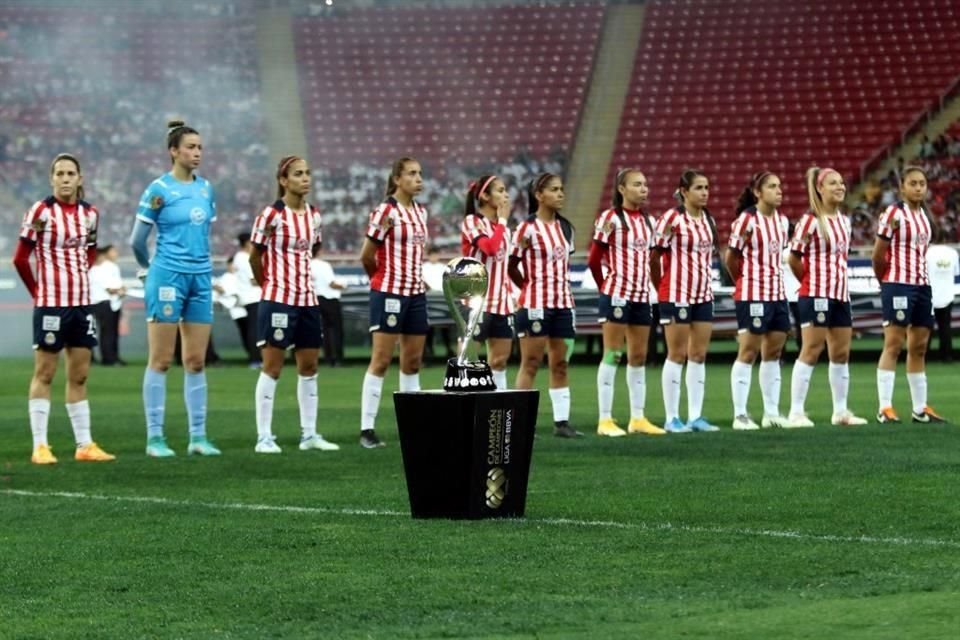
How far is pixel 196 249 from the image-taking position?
41.2ft

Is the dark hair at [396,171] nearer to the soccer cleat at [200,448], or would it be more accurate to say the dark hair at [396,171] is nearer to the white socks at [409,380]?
the white socks at [409,380]

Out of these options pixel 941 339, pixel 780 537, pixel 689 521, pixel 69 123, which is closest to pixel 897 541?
pixel 780 537

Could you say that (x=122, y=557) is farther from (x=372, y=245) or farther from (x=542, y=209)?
(x=542, y=209)

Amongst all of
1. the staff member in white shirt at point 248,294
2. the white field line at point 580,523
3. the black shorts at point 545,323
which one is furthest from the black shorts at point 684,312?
the staff member in white shirt at point 248,294

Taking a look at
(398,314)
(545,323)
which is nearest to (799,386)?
(545,323)

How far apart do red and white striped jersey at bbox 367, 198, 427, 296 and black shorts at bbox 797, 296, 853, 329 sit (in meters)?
3.33

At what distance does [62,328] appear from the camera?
12.4 m

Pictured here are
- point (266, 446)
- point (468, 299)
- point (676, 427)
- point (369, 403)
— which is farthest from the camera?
point (676, 427)

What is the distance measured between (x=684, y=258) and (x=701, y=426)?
129 cm

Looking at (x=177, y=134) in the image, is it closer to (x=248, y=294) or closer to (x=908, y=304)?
(x=908, y=304)

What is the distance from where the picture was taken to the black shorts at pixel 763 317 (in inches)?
587

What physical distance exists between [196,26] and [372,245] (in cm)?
2944

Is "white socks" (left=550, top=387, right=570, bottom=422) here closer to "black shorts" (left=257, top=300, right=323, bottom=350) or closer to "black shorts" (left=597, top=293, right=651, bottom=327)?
"black shorts" (left=597, top=293, right=651, bottom=327)

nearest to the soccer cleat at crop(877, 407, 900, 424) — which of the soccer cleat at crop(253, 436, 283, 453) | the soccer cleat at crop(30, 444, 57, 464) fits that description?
the soccer cleat at crop(253, 436, 283, 453)
